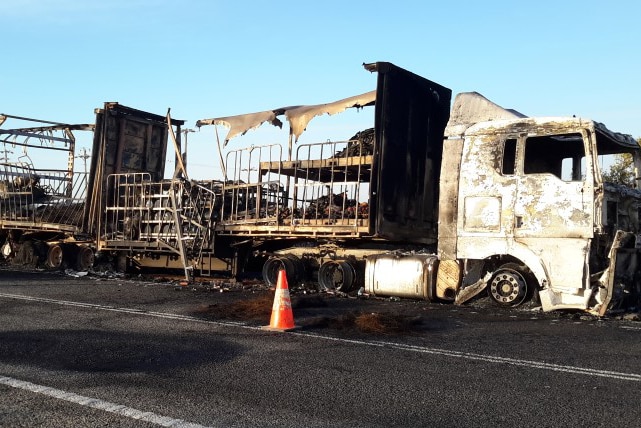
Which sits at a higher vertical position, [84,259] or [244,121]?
[244,121]

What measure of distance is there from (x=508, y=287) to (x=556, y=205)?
4.40 feet

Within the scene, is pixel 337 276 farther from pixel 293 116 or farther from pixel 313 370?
pixel 313 370

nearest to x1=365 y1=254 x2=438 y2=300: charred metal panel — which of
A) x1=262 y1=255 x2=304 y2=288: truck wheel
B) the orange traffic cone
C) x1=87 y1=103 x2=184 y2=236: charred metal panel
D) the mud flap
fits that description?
x1=262 y1=255 x2=304 y2=288: truck wheel

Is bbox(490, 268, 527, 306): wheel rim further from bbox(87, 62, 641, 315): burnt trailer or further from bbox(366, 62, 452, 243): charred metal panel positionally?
bbox(366, 62, 452, 243): charred metal panel

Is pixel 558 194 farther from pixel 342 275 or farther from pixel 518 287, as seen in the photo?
pixel 342 275

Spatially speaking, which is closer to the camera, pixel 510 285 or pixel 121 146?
pixel 510 285

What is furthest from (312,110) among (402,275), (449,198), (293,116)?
(402,275)

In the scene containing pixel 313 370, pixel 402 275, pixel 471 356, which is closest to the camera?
pixel 313 370

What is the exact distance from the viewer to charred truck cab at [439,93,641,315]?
8711mm

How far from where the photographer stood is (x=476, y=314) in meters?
9.20

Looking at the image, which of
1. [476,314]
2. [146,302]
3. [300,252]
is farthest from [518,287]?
[146,302]

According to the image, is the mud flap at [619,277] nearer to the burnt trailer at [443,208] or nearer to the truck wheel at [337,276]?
the burnt trailer at [443,208]

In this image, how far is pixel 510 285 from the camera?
931cm

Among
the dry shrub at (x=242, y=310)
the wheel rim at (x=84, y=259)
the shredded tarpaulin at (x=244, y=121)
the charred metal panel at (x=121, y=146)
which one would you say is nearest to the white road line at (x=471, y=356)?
the dry shrub at (x=242, y=310)
